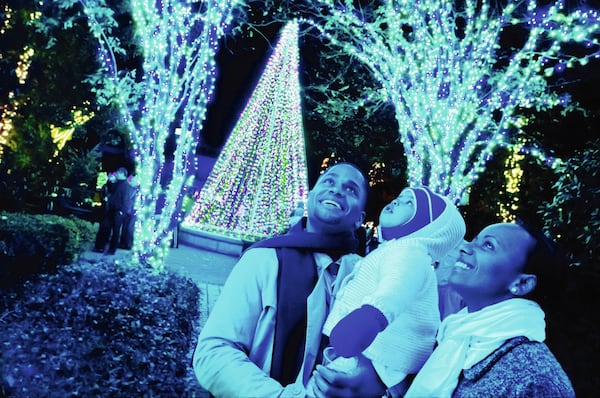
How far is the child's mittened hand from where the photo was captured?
186 cm

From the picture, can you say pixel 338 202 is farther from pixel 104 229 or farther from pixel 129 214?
pixel 129 214

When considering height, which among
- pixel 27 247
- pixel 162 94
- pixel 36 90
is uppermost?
pixel 162 94

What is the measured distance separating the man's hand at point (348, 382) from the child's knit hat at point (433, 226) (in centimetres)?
65

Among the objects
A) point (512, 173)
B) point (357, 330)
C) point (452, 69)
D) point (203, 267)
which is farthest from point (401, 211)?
point (512, 173)

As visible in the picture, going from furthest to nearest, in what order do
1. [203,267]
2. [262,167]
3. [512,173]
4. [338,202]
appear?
1. [262,167]
2. [512,173]
3. [203,267]
4. [338,202]

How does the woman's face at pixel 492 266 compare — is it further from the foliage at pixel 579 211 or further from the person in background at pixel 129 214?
the person in background at pixel 129 214

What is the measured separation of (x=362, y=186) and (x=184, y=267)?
33.1ft

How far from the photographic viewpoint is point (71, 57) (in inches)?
480

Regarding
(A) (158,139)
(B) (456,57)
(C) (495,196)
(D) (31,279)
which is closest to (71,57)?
(A) (158,139)

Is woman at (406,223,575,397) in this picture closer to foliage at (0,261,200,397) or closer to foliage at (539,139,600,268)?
foliage at (0,261,200,397)

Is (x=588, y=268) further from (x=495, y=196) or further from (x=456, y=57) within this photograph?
(x=495, y=196)

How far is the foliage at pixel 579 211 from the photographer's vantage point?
20.7 feet

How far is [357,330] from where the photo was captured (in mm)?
1860

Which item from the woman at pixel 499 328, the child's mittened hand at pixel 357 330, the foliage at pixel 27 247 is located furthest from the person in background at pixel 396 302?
the foliage at pixel 27 247
